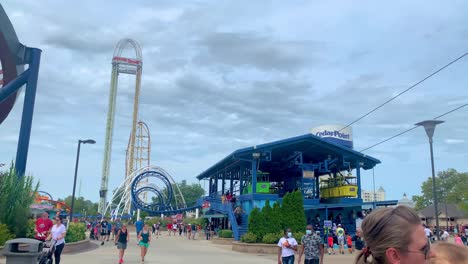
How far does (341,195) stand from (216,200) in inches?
463

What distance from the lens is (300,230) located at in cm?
2539

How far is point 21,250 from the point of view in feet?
31.7

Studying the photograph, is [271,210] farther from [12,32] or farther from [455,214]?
[455,214]

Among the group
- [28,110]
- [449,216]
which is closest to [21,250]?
[28,110]

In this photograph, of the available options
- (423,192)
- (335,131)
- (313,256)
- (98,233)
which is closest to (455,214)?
(423,192)

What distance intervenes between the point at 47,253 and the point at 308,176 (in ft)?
82.9

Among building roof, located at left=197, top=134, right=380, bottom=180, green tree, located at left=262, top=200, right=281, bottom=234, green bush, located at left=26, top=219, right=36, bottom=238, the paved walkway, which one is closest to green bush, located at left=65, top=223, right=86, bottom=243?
the paved walkway

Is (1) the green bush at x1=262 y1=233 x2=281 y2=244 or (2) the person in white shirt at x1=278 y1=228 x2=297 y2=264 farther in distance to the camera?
(1) the green bush at x1=262 y1=233 x2=281 y2=244

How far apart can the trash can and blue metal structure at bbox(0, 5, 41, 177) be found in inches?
404

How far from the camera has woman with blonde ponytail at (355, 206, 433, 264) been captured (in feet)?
Result: 6.08

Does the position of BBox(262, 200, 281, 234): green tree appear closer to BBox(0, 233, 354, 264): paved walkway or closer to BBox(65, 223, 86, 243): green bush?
BBox(0, 233, 354, 264): paved walkway

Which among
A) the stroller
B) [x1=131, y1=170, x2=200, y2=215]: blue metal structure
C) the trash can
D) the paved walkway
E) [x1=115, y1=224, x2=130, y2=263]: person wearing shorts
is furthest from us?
[x1=131, y1=170, x2=200, y2=215]: blue metal structure

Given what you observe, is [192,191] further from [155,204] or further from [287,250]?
[287,250]

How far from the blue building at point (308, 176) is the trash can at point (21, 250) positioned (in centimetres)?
2072
